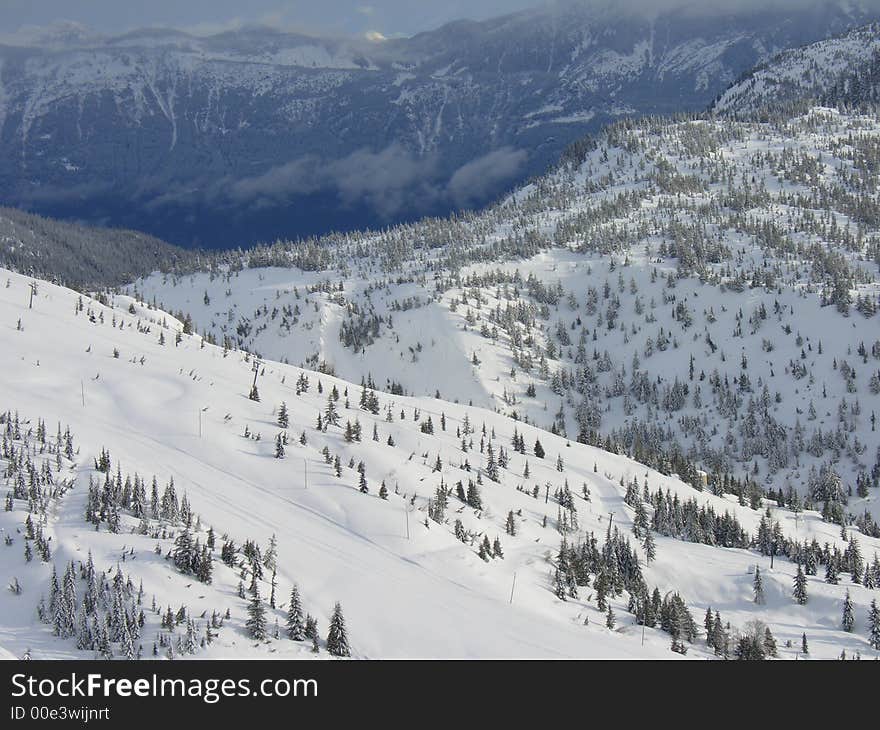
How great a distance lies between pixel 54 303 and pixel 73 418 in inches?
2132

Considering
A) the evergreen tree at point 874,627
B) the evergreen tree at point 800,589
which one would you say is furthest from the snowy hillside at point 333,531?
the evergreen tree at point 874,627

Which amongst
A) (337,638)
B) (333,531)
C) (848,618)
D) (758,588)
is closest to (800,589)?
(758,588)

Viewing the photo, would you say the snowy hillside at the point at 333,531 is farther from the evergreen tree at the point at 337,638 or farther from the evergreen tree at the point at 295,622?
the evergreen tree at the point at 337,638

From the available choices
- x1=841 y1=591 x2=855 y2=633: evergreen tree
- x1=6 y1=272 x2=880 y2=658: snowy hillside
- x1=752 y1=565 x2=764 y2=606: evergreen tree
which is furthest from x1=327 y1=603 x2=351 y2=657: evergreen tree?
x1=841 y1=591 x2=855 y2=633: evergreen tree

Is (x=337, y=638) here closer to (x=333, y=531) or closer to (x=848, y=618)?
(x=333, y=531)

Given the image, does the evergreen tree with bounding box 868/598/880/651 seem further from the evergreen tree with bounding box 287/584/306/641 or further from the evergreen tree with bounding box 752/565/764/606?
the evergreen tree with bounding box 287/584/306/641

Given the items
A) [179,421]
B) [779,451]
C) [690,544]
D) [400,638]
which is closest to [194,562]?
[400,638]

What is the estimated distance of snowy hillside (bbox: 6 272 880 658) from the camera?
156 feet

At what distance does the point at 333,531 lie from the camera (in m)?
62.9

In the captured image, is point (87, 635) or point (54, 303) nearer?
point (87, 635)
